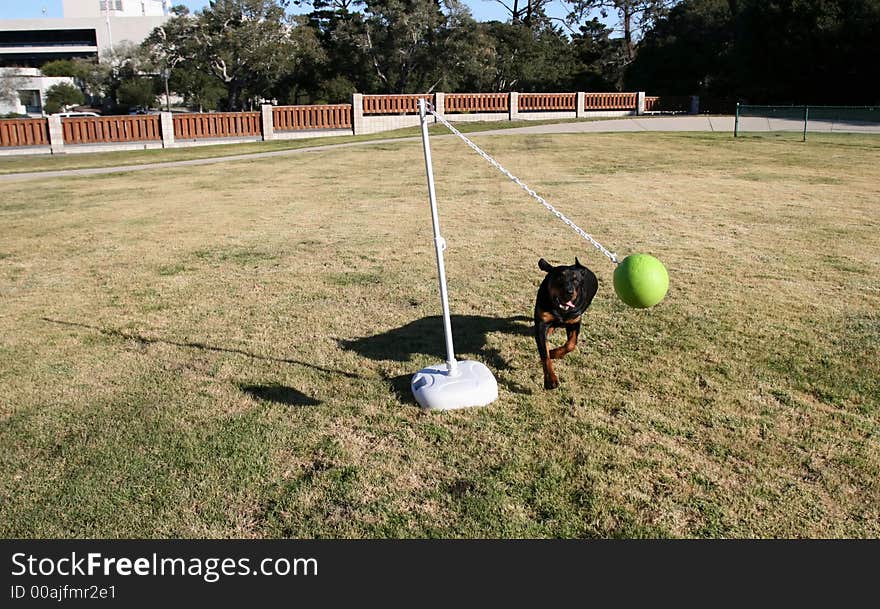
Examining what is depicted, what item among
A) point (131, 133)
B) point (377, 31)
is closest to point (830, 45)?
point (377, 31)

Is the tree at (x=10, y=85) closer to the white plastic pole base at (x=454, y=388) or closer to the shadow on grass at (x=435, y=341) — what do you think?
the shadow on grass at (x=435, y=341)

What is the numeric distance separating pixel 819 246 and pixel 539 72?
49.0 metres

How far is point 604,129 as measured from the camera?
30.7m

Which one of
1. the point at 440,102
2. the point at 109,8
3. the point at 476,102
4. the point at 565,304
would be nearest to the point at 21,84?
the point at 109,8

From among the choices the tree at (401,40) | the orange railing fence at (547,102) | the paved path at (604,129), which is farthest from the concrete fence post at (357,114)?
the tree at (401,40)

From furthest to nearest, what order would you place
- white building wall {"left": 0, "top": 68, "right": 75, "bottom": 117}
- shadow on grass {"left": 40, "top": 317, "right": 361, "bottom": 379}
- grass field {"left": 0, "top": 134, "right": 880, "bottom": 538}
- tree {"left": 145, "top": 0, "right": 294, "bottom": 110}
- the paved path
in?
white building wall {"left": 0, "top": 68, "right": 75, "bottom": 117}
tree {"left": 145, "top": 0, "right": 294, "bottom": 110}
the paved path
shadow on grass {"left": 40, "top": 317, "right": 361, "bottom": 379}
grass field {"left": 0, "top": 134, "right": 880, "bottom": 538}

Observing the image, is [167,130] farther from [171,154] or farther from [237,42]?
[237,42]

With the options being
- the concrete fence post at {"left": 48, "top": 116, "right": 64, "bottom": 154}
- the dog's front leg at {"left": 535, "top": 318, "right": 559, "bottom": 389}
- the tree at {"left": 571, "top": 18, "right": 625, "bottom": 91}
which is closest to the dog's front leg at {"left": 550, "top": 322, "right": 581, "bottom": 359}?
the dog's front leg at {"left": 535, "top": 318, "right": 559, "bottom": 389}

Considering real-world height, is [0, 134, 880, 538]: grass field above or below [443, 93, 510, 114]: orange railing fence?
below

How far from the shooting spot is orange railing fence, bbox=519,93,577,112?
1490 inches

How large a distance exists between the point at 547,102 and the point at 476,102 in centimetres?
413

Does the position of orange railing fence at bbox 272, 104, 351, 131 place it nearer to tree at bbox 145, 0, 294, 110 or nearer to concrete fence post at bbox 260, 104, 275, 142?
concrete fence post at bbox 260, 104, 275, 142

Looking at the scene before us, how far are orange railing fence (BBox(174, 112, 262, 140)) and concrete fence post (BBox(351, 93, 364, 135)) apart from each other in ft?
14.3

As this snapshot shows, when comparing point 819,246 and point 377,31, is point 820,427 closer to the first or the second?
point 819,246
